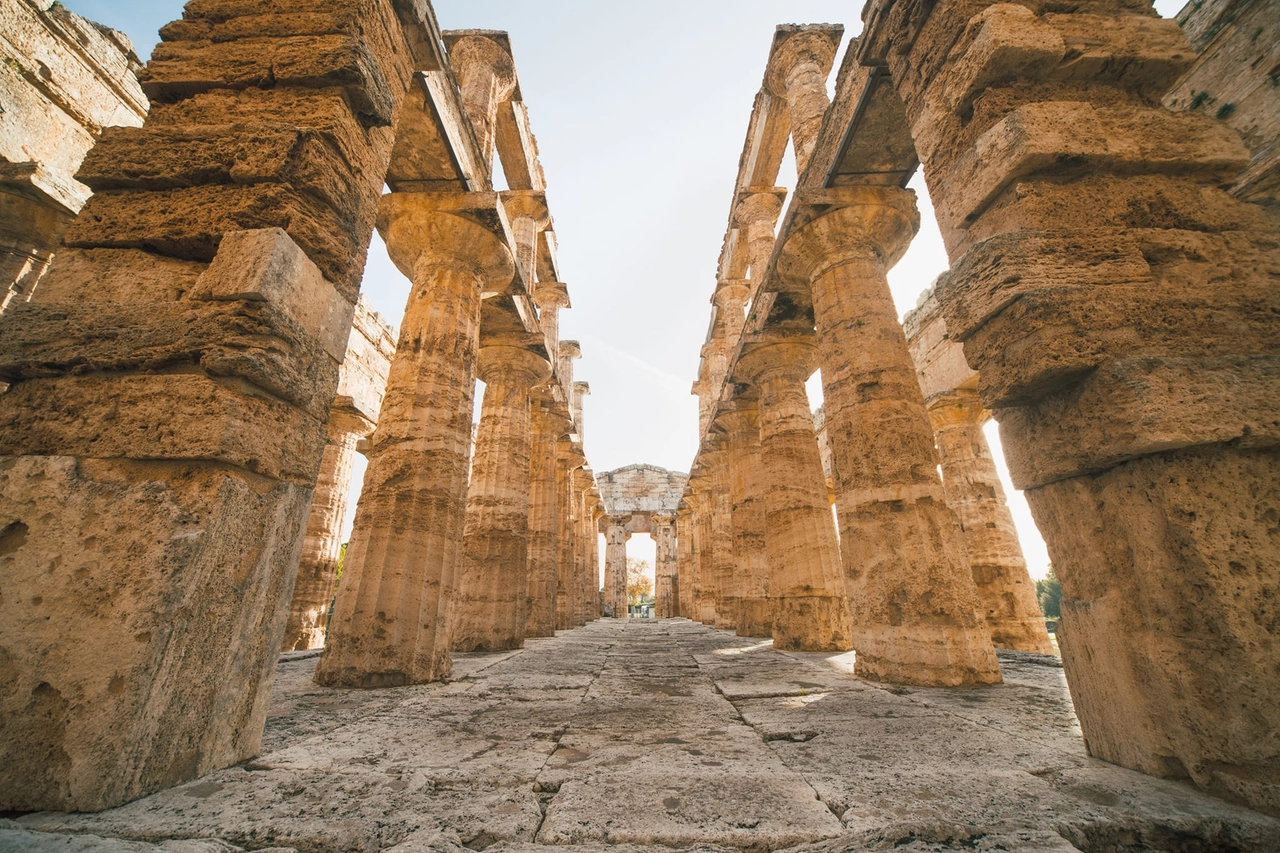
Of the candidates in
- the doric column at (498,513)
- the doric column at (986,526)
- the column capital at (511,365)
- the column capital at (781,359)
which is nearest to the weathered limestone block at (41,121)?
the column capital at (511,365)

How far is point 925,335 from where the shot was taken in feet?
38.6

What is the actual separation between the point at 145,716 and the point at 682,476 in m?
29.2

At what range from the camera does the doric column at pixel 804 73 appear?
25.7 ft

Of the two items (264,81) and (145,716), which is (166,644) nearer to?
(145,716)

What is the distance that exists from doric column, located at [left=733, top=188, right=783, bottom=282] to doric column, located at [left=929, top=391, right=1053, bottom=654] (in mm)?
5030

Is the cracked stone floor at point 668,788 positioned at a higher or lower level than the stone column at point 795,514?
lower

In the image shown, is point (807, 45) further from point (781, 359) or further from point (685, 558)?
point (685, 558)

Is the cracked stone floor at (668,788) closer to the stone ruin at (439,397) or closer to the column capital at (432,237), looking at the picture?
the stone ruin at (439,397)

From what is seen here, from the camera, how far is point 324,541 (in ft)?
35.2

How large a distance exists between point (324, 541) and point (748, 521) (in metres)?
9.21

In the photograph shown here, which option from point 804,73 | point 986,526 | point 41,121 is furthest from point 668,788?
point 41,121

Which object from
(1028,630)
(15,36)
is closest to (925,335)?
(1028,630)

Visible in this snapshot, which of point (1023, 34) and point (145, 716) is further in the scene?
point (1023, 34)

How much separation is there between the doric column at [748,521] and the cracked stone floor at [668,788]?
7131 millimetres
